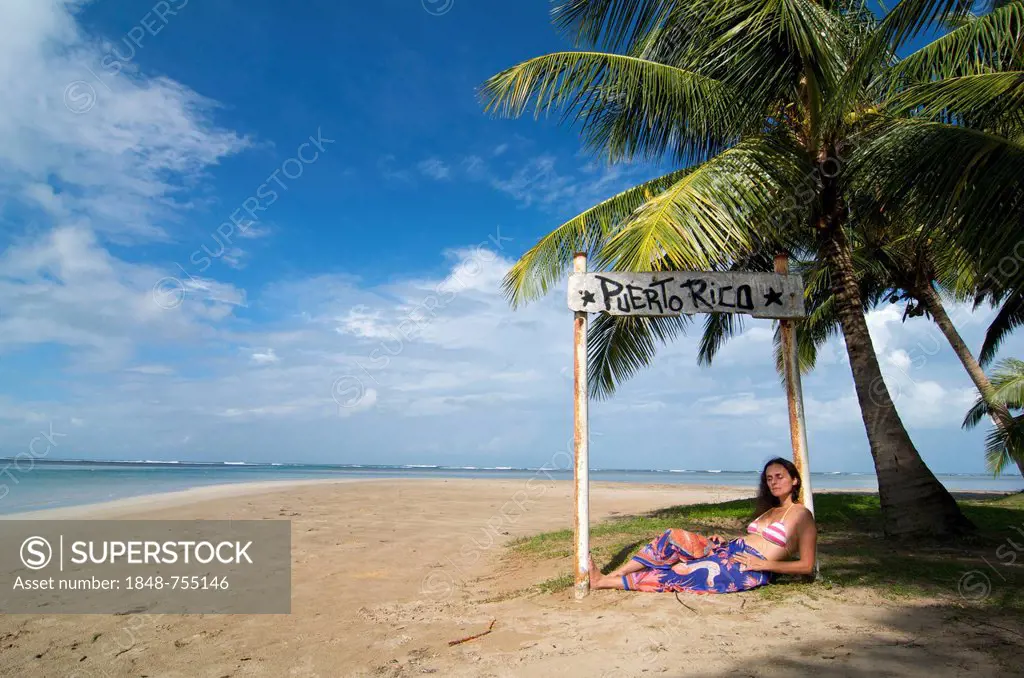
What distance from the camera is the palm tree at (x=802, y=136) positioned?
515 centimetres

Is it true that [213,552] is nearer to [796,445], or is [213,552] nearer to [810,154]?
[796,445]

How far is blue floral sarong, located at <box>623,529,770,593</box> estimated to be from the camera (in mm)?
4434

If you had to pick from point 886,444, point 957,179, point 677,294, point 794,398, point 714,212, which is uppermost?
point 957,179

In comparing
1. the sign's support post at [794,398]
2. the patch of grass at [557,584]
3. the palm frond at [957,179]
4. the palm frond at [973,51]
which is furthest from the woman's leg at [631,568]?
the palm frond at [973,51]

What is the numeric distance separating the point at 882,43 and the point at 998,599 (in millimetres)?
4502

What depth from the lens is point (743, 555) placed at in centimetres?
452

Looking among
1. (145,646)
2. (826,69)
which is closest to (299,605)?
(145,646)

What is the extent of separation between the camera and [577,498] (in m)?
4.77

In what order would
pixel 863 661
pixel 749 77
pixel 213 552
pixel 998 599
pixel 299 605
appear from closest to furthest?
1. pixel 863 661
2. pixel 998 599
3. pixel 299 605
4. pixel 749 77
5. pixel 213 552

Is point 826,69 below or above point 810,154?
above

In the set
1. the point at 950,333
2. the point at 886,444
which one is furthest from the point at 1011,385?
the point at 886,444

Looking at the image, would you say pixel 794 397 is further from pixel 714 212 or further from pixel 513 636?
pixel 513 636

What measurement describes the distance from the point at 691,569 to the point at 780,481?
969mm

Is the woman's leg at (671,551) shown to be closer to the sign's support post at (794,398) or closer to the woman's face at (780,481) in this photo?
the woman's face at (780,481)
